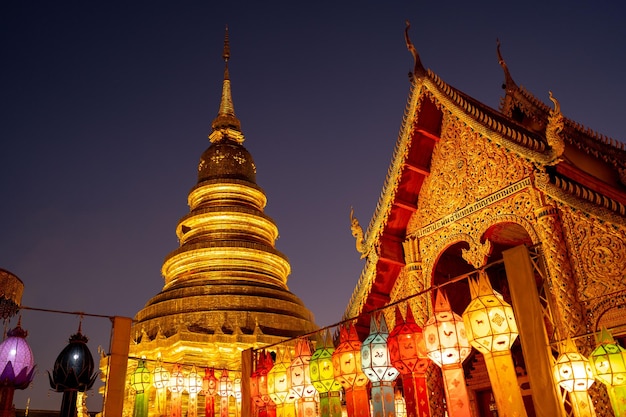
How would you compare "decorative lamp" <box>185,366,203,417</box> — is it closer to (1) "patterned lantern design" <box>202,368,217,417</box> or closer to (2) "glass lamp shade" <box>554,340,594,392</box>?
(1) "patterned lantern design" <box>202,368,217,417</box>

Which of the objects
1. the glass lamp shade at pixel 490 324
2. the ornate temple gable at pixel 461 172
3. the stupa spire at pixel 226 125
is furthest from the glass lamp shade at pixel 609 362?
the stupa spire at pixel 226 125

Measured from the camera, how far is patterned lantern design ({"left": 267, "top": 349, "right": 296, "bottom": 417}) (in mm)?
9203

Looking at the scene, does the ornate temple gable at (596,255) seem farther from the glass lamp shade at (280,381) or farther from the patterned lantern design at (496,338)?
the glass lamp shade at (280,381)

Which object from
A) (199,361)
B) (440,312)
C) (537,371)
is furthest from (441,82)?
(199,361)

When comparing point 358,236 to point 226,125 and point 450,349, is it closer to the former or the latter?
point 450,349

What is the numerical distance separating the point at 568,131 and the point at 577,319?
444cm

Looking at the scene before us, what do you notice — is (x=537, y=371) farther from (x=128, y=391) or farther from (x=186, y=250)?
(x=186, y=250)

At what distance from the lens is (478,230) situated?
30.2 ft

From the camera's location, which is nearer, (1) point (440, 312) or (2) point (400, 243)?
(1) point (440, 312)

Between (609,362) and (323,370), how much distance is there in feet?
12.3

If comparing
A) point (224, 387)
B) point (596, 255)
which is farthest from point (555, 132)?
point (224, 387)

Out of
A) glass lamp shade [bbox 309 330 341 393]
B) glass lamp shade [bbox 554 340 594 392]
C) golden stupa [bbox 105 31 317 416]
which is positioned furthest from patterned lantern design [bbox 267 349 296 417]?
golden stupa [bbox 105 31 317 416]

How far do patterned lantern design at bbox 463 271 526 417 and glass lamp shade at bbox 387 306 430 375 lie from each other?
2.85 ft

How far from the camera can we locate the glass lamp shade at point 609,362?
6863 mm
